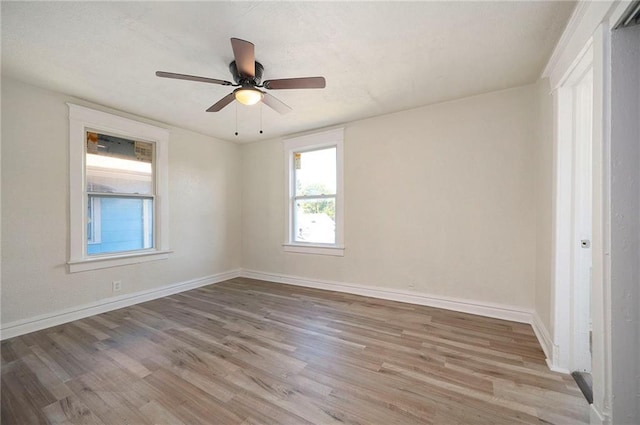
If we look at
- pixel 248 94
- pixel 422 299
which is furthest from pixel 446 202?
pixel 248 94

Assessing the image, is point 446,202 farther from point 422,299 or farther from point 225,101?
point 225,101

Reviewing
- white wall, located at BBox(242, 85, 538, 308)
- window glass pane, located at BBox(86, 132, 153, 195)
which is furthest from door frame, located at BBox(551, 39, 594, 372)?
window glass pane, located at BBox(86, 132, 153, 195)

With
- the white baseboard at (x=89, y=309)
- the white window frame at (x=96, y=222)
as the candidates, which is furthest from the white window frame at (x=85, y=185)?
the white baseboard at (x=89, y=309)

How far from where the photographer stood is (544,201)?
2.32m

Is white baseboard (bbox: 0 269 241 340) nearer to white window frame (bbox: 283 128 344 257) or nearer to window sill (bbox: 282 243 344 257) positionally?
window sill (bbox: 282 243 344 257)

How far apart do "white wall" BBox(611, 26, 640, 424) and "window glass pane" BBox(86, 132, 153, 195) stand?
4704mm

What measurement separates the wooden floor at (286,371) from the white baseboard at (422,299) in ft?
0.43

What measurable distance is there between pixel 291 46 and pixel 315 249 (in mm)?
2847

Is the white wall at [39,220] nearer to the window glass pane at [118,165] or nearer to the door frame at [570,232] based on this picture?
the window glass pane at [118,165]

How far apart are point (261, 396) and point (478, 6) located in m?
2.94

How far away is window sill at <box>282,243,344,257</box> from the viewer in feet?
12.7

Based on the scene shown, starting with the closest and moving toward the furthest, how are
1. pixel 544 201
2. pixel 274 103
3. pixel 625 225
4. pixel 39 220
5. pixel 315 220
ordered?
pixel 625 225 → pixel 544 201 → pixel 274 103 → pixel 39 220 → pixel 315 220

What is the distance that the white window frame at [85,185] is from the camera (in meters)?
2.92

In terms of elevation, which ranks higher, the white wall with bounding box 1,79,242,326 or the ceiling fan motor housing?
the ceiling fan motor housing
